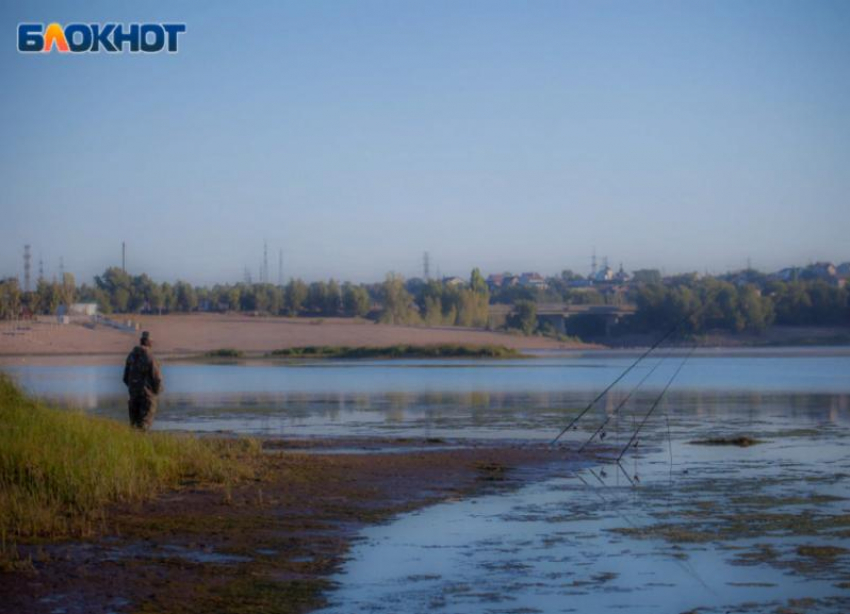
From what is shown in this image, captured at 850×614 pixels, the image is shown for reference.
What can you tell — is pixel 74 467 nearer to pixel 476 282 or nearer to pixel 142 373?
pixel 142 373

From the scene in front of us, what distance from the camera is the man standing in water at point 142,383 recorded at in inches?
708

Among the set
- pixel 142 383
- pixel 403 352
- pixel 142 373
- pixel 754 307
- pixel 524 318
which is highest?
pixel 754 307

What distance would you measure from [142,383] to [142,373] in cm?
17

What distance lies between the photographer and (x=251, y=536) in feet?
37.6

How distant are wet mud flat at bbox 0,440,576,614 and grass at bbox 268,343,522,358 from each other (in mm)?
63416

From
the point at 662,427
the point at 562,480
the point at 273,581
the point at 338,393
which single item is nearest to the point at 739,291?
the point at 338,393

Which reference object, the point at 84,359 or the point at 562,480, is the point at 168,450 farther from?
the point at 84,359

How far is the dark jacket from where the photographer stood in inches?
707

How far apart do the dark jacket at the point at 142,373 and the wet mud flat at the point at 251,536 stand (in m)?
2.15

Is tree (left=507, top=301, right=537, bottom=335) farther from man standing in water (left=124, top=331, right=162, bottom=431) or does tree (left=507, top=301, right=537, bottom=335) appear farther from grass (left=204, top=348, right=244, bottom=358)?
man standing in water (left=124, top=331, right=162, bottom=431)

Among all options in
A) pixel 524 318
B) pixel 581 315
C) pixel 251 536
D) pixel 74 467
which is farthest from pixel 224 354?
pixel 251 536

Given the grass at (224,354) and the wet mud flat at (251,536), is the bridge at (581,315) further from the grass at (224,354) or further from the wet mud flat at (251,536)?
the wet mud flat at (251,536)

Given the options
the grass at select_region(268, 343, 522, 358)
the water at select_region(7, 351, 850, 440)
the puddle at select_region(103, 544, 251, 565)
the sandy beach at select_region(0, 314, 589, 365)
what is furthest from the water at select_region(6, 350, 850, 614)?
the grass at select_region(268, 343, 522, 358)

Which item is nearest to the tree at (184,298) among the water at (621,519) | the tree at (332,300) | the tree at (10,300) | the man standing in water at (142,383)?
the tree at (332,300)
